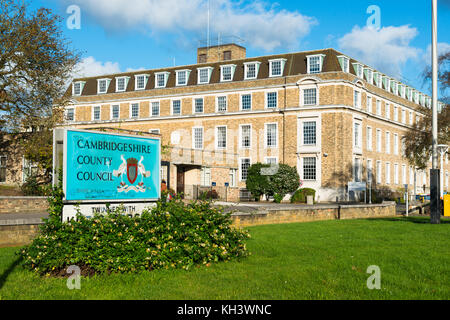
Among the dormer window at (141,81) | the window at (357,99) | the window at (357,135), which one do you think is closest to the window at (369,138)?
the window at (357,135)

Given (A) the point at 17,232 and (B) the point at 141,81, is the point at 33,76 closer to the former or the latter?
(A) the point at 17,232

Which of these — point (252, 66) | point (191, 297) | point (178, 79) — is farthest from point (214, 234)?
point (178, 79)

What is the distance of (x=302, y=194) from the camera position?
48.2 m

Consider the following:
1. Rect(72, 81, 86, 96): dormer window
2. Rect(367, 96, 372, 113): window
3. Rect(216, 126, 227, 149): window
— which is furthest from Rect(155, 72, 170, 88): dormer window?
Rect(367, 96, 372, 113): window

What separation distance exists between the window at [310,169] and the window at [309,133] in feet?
5.53

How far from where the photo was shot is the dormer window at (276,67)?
176ft

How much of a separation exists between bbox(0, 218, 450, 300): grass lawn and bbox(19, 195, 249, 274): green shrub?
309mm

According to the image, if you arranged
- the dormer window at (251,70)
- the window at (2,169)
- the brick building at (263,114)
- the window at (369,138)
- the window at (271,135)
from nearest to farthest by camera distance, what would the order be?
the window at (2,169), the brick building at (263,114), the window at (271,135), the dormer window at (251,70), the window at (369,138)

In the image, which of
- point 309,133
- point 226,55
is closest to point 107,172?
point 309,133

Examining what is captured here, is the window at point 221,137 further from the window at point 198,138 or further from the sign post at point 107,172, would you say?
the sign post at point 107,172

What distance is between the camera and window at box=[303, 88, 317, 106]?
167 feet

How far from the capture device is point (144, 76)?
203ft

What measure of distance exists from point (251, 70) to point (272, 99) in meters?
4.52
